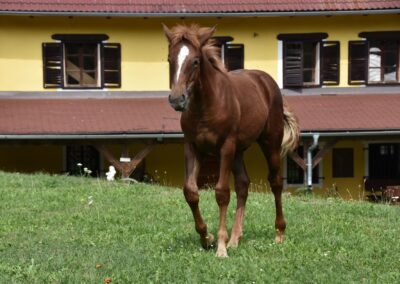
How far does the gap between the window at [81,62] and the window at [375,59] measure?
7.36 m

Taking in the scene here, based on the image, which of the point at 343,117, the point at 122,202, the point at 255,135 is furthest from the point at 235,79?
the point at 343,117

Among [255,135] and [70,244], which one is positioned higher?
[255,135]

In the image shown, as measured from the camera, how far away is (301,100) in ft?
68.5

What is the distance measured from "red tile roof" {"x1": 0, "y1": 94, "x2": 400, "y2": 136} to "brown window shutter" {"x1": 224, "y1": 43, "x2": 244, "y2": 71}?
1.97m

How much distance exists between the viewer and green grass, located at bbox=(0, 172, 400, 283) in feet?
19.8

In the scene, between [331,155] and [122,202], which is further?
[331,155]

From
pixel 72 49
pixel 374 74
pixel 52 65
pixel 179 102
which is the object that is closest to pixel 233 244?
pixel 179 102

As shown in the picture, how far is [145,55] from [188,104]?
15.2 meters

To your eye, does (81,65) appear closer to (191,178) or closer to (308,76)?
(308,76)

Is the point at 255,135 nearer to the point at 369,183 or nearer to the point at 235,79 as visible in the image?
the point at 235,79

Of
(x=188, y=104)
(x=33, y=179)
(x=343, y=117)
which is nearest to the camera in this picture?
(x=188, y=104)

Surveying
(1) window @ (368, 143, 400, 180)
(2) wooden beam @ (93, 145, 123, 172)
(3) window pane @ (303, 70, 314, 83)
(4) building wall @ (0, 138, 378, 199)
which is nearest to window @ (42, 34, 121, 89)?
(4) building wall @ (0, 138, 378, 199)

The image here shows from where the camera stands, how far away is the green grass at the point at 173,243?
6035mm

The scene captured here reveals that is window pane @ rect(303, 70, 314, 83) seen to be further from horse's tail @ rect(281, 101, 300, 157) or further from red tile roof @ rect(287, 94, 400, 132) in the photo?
horse's tail @ rect(281, 101, 300, 157)
